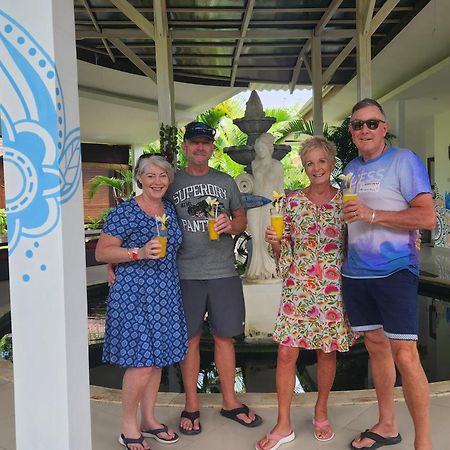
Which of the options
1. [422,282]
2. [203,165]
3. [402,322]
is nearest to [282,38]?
[422,282]

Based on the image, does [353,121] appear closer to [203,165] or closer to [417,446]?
[203,165]

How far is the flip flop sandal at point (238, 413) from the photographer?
2.77 meters

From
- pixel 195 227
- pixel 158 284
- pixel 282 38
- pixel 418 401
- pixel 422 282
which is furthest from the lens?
pixel 282 38

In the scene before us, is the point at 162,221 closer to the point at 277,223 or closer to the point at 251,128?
the point at 277,223

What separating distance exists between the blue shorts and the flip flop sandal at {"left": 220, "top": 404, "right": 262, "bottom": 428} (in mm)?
958

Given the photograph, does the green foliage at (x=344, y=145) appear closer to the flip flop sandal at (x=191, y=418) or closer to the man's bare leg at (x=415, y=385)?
the flip flop sandal at (x=191, y=418)

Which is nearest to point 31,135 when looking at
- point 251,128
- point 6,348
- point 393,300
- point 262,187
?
point 393,300

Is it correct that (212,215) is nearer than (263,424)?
Yes

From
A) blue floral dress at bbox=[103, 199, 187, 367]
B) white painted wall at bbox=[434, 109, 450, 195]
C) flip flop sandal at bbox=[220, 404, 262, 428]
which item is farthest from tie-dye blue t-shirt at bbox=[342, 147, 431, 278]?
white painted wall at bbox=[434, 109, 450, 195]

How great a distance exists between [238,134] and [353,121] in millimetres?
15028

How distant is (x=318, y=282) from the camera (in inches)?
96.3

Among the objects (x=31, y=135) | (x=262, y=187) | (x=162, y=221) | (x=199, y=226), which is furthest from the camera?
(x=262, y=187)

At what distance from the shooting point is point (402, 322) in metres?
2.19

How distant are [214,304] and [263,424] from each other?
0.73 meters
